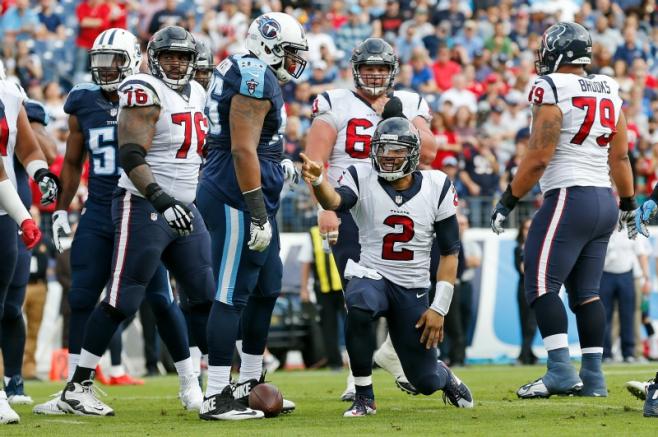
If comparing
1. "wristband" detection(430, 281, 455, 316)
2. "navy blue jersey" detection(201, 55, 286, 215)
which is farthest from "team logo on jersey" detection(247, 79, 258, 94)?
"wristband" detection(430, 281, 455, 316)

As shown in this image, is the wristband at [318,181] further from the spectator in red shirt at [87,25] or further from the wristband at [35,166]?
the spectator in red shirt at [87,25]

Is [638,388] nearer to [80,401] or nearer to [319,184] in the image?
[319,184]

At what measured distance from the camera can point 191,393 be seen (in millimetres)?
7375

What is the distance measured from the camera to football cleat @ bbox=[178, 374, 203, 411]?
736cm

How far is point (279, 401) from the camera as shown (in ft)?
21.9

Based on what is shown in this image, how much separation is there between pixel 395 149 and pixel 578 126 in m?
1.45

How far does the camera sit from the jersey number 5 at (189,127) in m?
6.84

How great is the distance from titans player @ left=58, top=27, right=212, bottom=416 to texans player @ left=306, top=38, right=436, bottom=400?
819mm

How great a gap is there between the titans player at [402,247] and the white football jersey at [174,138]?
857 millimetres

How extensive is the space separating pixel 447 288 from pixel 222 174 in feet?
4.42

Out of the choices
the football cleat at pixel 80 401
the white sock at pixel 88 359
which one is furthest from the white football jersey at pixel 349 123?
the football cleat at pixel 80 401

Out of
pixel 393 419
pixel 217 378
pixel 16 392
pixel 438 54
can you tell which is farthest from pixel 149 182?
pixel 438 54

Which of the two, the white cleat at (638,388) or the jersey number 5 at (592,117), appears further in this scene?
the jersey number 5 at (592,117)

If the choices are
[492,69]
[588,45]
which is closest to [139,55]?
[588,45]
